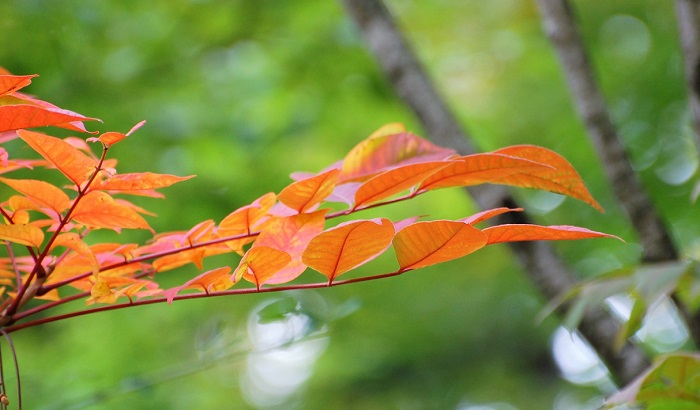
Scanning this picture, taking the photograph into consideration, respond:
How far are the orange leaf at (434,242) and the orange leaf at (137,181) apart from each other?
0.42ft

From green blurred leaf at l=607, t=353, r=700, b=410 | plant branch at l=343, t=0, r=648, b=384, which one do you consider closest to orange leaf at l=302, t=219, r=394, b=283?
green blurred leaf at l=607, t=353, r=700, b=410

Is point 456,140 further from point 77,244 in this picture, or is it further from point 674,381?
point 77,244

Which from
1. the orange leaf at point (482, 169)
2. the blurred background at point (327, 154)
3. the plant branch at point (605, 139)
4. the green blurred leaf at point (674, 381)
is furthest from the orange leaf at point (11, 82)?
the plant branch at point (605, 139)

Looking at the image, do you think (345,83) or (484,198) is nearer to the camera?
(484,198)

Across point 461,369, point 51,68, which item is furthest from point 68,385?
point 461,369

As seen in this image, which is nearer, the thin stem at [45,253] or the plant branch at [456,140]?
the thin stem at [45,253]

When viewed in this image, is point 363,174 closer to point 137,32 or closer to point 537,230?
point 537,230

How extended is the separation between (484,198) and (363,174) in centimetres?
50

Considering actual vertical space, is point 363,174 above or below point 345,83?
below

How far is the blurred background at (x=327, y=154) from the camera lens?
152cm

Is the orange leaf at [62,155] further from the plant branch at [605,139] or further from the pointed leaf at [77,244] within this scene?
the plant branch at [605,139]

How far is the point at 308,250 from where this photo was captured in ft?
1.18

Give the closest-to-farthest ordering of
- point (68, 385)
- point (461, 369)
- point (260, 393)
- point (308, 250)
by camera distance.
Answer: point (308, 250) → point (68, 385) → point (461, 369) → point (260, 393)

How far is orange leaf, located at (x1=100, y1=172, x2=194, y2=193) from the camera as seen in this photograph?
1.25 ft
